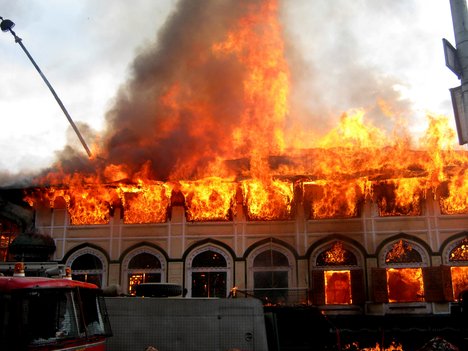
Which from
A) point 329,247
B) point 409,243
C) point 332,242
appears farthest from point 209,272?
point 409,243

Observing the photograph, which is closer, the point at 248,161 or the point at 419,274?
the point at 419,274

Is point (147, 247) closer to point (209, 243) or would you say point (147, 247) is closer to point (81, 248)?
point (209, 243)

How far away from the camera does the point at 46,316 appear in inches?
299

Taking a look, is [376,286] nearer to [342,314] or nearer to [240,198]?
[342,314]

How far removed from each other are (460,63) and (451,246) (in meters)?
12.8

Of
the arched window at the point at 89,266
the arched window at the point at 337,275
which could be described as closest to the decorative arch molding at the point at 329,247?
the arched window at the point at 337,275

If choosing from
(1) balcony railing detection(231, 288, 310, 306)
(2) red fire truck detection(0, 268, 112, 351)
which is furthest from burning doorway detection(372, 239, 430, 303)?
(2) red fire truck detection(0, 268, 112, 351)

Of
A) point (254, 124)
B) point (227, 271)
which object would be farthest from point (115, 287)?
point (254, 124)

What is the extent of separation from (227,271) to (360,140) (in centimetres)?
887

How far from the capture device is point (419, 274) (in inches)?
797

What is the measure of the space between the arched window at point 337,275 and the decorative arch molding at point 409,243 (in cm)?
99

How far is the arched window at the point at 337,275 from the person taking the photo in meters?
20.2

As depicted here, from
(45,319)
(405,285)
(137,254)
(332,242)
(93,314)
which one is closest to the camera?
(45,319)

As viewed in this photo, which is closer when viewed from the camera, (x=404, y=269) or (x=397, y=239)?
(x=404, y=269)
